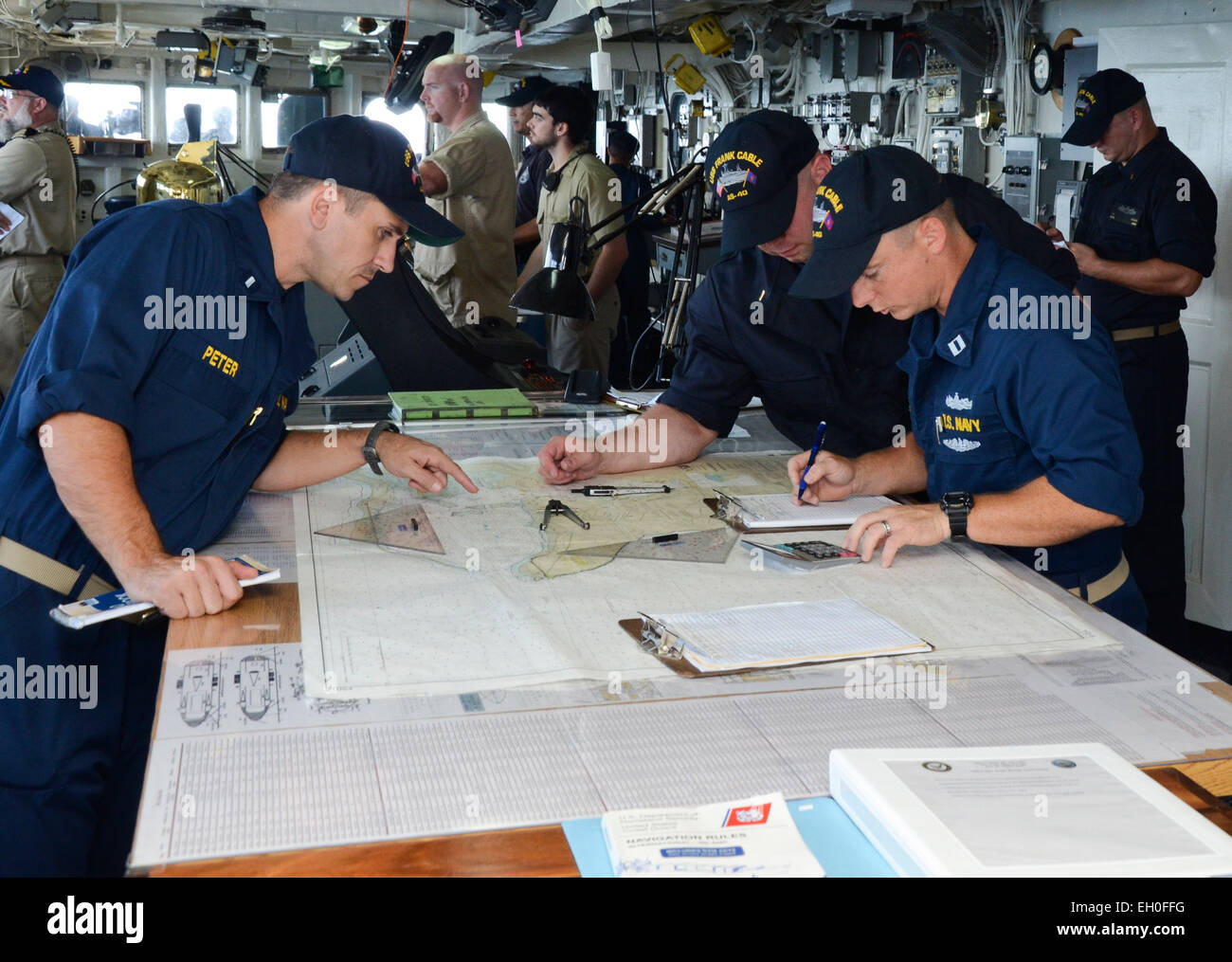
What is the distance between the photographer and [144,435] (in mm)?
1898

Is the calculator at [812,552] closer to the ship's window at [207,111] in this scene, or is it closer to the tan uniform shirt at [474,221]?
the tan uniform shirt at [474,221]

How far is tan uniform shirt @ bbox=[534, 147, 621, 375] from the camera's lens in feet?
15.8

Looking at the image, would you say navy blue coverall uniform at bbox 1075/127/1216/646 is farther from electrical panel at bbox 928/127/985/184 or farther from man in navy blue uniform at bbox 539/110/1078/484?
man in navy blue uniform at bbox 539/110/1078/484

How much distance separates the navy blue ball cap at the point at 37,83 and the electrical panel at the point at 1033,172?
14.6ft

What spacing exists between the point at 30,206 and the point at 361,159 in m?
4.63

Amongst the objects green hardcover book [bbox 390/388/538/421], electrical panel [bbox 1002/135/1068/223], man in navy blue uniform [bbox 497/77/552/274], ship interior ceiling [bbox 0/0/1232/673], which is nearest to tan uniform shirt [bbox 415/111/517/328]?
ship interior ceiling [bbox 0/0/1232/673]

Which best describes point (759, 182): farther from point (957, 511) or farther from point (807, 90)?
point (807, 90)

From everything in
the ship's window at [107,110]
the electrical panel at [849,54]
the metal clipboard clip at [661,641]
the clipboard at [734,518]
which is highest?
the ship's window at [107,110]

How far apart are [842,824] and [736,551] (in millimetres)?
860

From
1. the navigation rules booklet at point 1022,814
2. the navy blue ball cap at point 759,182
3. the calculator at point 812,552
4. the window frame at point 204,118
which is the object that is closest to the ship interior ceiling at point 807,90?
the navy blue ball cap at point 759,182

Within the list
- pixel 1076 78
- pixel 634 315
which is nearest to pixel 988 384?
pixel 1076 78

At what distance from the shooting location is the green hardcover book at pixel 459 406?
2.96 m

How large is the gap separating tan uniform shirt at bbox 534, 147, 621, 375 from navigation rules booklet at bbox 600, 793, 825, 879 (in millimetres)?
3848
